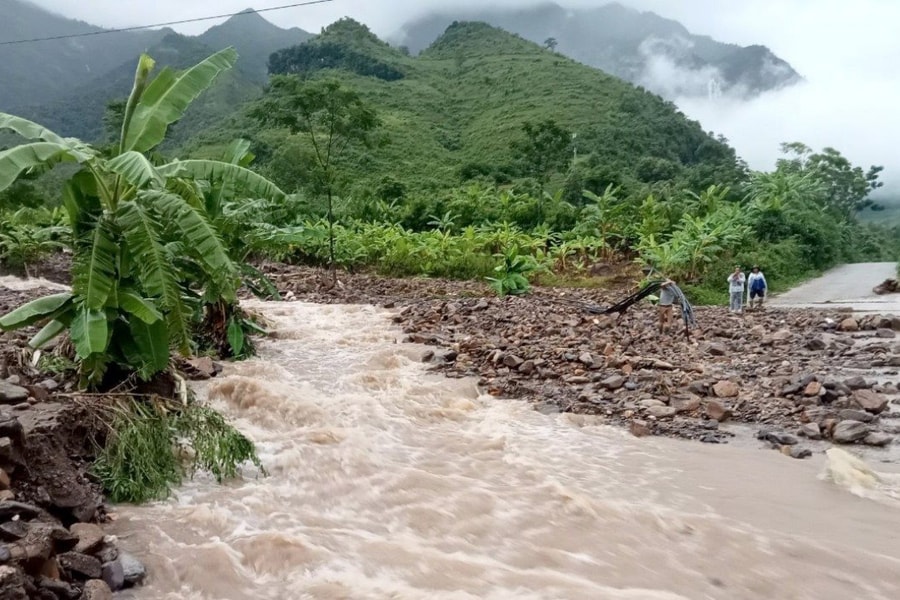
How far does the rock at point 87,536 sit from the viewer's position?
12.7 ft

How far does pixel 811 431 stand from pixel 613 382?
2.16m

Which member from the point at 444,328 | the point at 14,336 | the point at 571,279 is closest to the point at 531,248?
the point at 571,279

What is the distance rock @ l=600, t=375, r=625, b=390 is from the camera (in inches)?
312

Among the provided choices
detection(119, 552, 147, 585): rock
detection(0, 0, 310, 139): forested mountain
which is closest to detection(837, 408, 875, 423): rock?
detection(119, 552, 147, 585): rock

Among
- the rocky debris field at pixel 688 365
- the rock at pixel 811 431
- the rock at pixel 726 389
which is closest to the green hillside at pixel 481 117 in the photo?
the rocky debris field at pixel 688 365

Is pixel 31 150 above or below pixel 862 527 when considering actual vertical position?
above

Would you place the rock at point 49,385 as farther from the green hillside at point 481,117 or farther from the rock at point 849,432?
the green hillside at point 481,117

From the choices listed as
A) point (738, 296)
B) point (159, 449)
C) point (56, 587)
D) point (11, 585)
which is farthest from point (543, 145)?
point (11, 585)

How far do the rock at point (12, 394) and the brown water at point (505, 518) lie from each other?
1.29 meters

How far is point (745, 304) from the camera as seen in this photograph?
1644 cm

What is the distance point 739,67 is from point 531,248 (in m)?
154

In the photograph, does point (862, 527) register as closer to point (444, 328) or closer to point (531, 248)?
point (444, 328)

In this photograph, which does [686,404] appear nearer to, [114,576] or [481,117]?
[114,576]

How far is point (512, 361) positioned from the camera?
9.09m
